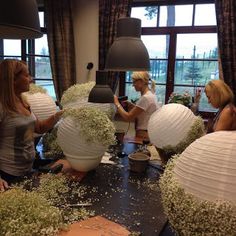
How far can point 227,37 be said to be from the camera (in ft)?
11.8

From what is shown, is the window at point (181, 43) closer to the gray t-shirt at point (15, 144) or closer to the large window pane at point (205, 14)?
the large window pane at point (205, 14)

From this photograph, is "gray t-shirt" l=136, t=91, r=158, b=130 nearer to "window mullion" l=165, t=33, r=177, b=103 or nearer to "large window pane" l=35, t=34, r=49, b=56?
"window mullion" l=165, t=33, r=177, b=103

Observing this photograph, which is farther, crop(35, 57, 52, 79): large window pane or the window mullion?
crop(35, 57, 52, 79): large window pane

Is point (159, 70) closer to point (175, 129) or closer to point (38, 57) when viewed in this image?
point (38, 57)

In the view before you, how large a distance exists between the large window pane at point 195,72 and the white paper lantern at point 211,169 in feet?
10.4

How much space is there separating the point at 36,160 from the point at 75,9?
324 cm

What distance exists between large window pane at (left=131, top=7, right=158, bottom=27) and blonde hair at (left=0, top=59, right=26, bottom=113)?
2.82 metres

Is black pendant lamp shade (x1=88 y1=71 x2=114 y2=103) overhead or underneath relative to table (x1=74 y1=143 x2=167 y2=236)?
overhead

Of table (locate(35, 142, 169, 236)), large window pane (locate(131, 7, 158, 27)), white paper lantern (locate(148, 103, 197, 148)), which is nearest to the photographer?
table (locate(35, 142, 169, 236))

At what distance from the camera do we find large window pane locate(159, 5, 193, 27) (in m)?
4.02

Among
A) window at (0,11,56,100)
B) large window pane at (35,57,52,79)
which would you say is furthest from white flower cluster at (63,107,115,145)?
large window pane at (35,57,52,79)

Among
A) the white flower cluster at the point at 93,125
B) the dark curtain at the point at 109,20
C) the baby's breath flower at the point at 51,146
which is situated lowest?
the baby's breath flower at the point at 51,146

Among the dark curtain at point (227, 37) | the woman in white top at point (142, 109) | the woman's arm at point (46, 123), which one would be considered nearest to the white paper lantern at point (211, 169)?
the woman's arm at point (46, 123)

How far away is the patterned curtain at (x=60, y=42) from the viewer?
4.49m
